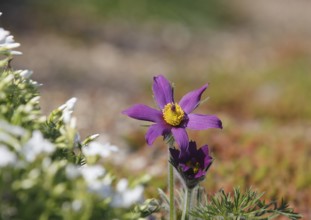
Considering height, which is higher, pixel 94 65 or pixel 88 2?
pixel 88 2

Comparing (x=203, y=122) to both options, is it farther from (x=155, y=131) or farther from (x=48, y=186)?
(x=48, y=186)

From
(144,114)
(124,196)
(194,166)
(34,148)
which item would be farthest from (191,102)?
(34,148)

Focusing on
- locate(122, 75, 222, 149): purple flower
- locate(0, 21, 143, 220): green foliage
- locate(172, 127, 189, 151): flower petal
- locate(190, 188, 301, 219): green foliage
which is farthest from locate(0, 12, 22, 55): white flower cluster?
locate(190, 188, 301, 219): green foliage

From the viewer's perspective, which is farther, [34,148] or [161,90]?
[161,90]

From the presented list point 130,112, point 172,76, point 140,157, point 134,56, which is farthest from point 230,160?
point 134,56

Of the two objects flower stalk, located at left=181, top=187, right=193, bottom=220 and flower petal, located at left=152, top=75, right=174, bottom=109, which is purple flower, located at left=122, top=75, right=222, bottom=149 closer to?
flower petal, located at left=152, top=75, right=174, bottom=109

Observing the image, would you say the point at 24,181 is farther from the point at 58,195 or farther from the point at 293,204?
the point at 293,204
